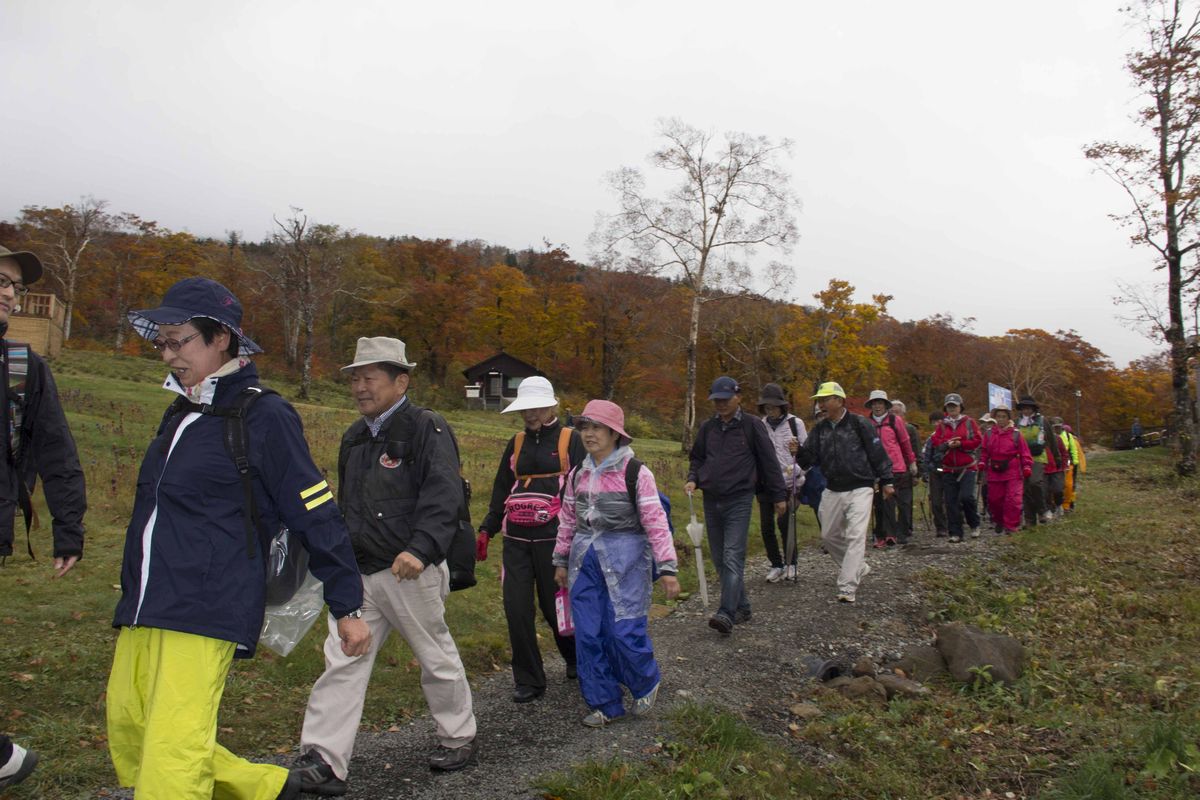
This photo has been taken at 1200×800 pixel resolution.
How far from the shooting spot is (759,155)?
1138 inches

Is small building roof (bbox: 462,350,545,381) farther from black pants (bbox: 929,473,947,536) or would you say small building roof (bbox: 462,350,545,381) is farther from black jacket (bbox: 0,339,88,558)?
black jacket (bbox: 0,339,88,558)

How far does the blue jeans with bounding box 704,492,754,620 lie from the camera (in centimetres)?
751

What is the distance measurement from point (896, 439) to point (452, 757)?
9139mm

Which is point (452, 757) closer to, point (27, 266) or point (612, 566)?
point (612, 566)

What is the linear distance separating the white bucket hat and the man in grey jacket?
13.1ft

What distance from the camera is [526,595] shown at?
18.5 feet

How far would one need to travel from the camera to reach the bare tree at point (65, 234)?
5194 cm

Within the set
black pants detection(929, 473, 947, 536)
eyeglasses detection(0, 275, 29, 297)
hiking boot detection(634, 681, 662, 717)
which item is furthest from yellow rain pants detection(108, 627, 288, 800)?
black pants detection(929, 473, 947, 536)

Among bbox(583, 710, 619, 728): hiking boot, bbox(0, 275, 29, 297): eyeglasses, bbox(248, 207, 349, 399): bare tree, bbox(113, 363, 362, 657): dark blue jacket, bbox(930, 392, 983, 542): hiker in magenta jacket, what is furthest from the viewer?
bbox(248, 207, 349, 399): bare tree

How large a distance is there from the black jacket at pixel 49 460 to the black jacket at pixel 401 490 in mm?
1198

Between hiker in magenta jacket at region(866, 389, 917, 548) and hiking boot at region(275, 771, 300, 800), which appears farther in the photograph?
hiker in magenta jacket at region(866, 389, 917, 548)

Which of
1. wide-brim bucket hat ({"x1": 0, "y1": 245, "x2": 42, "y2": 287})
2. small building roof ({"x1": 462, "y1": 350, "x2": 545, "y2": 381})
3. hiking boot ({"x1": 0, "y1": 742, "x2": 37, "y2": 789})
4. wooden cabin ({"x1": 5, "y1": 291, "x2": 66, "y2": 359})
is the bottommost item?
hiking boot ({"x1": 0, "y1": 742, "x2": 37, "y2": 789})

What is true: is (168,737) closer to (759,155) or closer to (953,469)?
(953,469)

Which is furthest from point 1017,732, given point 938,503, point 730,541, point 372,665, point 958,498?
point 938,503
